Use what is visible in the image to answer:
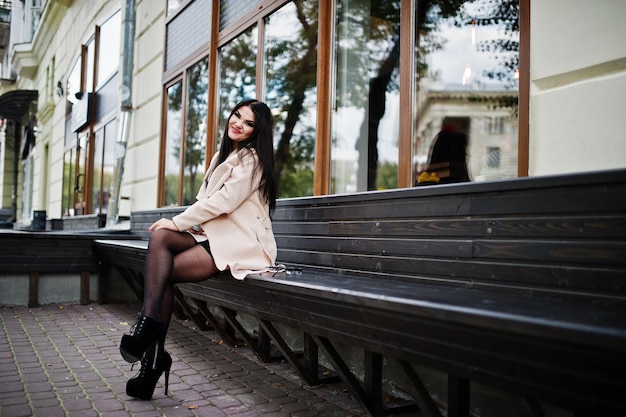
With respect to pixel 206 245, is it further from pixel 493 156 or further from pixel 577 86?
pixel 493 156

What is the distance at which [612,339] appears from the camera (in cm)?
140

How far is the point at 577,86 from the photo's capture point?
2.58 m

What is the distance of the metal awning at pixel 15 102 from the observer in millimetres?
18641

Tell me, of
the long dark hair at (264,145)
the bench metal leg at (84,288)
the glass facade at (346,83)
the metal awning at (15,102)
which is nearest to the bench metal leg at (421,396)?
the glass facade at (346,83)

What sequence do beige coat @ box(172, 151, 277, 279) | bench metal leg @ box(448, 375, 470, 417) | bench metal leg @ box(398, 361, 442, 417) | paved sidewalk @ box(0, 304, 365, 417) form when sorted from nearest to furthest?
bench metal leg @ box(448, 375, 470, 417) < bench metal leg @ box(398, 361, 442, 417) < paved sidewalk @ box(0, 304, 365, 417) < beige coat @ box(172, 151, 277, 279)

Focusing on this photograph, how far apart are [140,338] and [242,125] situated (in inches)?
59.2

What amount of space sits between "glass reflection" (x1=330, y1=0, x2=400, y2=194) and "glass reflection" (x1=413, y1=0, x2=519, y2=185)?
2.70ft

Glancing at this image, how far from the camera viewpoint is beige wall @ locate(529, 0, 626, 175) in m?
2.41

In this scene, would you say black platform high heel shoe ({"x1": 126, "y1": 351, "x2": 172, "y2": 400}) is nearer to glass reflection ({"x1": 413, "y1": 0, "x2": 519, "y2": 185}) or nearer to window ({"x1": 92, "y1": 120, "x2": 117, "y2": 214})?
glass reflection ({"x1": 413, "y1": 0, "x2": 519, "y2": 185})

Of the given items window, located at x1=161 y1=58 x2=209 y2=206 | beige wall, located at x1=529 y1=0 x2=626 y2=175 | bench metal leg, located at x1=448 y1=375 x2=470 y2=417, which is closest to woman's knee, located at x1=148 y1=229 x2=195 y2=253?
bench metal leg, located at x1=448 y1=375 x2=470 y2=417

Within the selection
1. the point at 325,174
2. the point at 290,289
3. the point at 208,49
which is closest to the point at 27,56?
the point at 208,49

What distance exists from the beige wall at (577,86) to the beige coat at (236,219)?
65.5 inches

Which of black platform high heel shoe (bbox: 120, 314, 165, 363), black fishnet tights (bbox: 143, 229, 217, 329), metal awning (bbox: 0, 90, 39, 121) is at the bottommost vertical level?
black platform high heel shoe (bbox: 120, 314, 165, 363)

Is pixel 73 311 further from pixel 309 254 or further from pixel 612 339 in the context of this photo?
pixel 612 339
